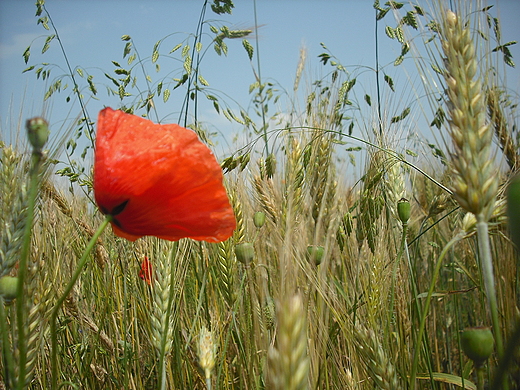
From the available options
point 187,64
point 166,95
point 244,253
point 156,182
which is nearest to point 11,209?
point 156,182

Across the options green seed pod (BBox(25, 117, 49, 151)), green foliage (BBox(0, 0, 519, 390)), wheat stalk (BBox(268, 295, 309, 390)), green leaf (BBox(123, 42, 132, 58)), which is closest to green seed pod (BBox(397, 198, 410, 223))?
green foliage (BBox(0, 0, 519, 390))

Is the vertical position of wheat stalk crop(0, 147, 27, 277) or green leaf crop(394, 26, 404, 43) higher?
green leaf crop(394, 26, 404, 43)

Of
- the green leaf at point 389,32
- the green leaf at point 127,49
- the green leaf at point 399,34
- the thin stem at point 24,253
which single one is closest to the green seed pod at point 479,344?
the thin stem at point 24,253

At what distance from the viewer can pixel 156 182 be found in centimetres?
78

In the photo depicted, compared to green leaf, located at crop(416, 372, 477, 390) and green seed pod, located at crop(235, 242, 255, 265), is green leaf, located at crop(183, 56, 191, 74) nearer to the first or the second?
green seed pod, located at crop(235, 242, 255, 265)

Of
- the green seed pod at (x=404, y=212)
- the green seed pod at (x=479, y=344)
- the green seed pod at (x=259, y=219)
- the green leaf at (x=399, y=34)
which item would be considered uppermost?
the green leaf at (x=399, y=34)

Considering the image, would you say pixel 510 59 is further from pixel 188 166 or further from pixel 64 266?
pixel 64 266

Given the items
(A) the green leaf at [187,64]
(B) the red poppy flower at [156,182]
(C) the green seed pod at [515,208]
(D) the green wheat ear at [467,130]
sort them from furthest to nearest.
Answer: (A) the green leaf at [187,64], (B) the red poppy flower at [156,182], (D) the green wheat ear at [467,130], (C) the green seed pod at [515,208]

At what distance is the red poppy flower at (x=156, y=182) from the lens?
0.77 m

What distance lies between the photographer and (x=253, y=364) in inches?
44.9

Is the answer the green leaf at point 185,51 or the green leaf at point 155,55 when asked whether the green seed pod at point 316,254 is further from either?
the green leaf at point 155,55

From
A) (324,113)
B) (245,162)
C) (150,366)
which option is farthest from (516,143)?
(150,366)

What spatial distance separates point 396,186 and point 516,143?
0.43 metres

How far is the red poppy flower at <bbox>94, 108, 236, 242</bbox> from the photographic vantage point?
771mm
